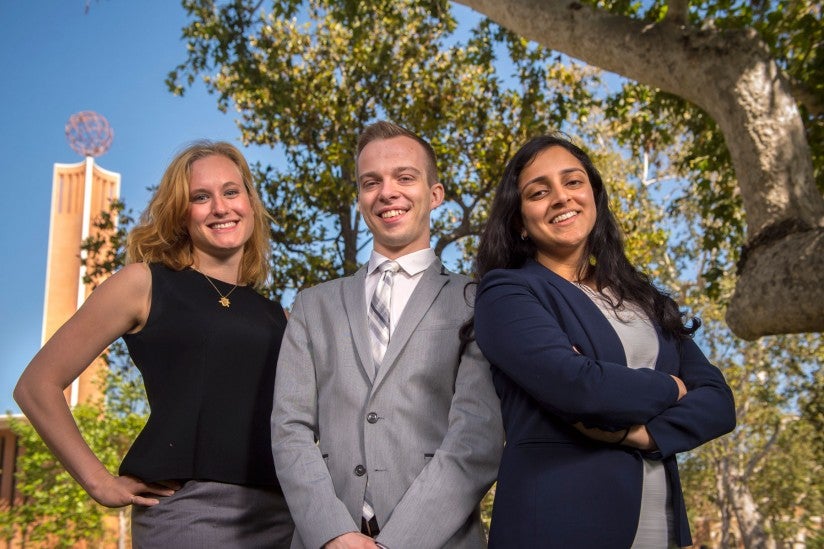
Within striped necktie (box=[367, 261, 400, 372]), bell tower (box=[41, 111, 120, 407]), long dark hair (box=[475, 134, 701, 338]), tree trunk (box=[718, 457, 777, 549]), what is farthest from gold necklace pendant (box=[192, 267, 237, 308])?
bell tower (box=[41, 111, 120, 407])

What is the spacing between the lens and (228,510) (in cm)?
270

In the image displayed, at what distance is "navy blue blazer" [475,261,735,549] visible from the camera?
203 cm

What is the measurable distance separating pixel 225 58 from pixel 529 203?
8165 mm

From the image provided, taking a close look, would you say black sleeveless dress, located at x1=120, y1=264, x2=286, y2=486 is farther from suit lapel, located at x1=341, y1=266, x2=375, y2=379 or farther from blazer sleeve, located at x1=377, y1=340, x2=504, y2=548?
blazer sleeve, located at x1=377, y1=340, x2=504, y2=548

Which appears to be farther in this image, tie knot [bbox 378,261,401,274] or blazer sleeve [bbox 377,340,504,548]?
tie knot [bbox 378,261,401,274]

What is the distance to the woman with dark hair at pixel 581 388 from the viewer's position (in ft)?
6.68

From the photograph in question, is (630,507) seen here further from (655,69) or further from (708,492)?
(708,492)

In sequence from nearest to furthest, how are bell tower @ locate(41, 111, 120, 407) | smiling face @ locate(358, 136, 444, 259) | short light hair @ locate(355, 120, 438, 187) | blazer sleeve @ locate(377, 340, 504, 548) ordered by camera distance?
blazer sleeve @ locate(377, 340, 504, 548), smiling face @ locate(358, 136, 444, 259), short light hair @ locate(355, 120, 438, 187), bell tower @ locate(41, 111, 120, 407)

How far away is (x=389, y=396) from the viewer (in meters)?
2.48

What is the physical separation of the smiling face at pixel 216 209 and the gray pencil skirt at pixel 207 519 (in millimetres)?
914

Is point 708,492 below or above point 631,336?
below

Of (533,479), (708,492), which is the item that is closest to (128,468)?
(533,479)

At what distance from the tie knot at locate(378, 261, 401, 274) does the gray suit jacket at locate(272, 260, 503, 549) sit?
110mm

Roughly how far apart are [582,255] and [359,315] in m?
0.75
